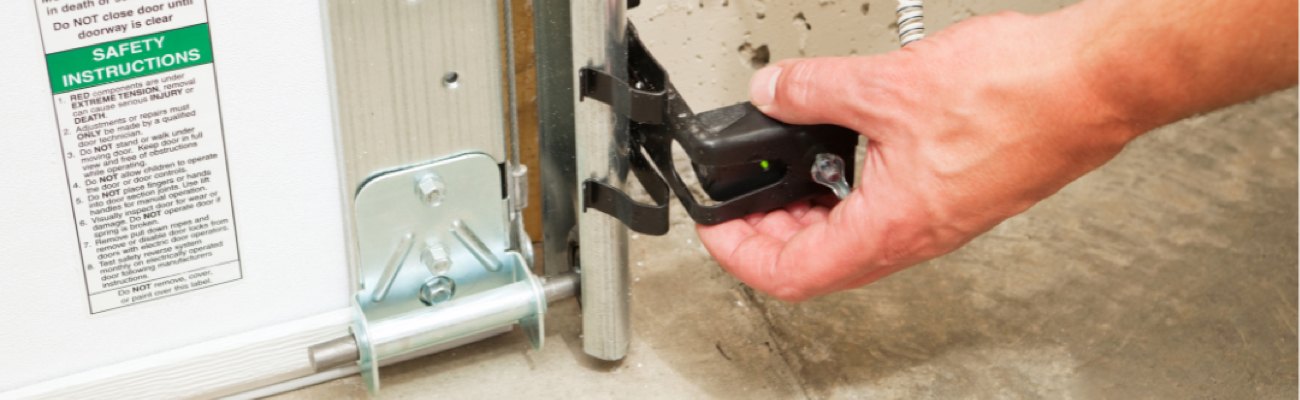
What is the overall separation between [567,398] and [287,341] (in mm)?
235

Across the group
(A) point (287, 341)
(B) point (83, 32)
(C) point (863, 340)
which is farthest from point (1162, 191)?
(B) point (83, 32)

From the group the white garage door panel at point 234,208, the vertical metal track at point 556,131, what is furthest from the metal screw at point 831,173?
the white garage door panel at point 234,208

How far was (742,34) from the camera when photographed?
1464 millimetres

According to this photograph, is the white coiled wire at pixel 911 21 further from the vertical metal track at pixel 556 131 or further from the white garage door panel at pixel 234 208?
the white garage door panel at pixel 234 208

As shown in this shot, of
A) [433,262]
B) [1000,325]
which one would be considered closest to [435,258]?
[433,262]

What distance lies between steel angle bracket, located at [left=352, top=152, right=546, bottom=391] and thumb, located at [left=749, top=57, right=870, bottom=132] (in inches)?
9.7

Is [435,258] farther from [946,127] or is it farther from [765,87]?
[946,127]

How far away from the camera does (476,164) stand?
1166 mm

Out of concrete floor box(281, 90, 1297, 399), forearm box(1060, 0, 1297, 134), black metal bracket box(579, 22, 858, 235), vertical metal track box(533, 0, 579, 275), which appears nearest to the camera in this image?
forearm box(1060, 0, 1297, 134)

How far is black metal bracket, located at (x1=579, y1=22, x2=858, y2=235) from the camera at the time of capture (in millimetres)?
1050

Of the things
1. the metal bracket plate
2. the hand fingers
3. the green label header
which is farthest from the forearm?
the green label header

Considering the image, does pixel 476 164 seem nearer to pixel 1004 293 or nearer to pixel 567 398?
pixel 567 398

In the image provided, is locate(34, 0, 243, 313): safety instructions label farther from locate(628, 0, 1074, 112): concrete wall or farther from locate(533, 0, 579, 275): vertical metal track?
locate(628, 0, 1074, 112): concrete wall

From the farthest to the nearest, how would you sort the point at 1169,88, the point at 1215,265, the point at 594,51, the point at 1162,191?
the point at 1162,191, the point at 1215,265, the point at 594,51, the point at 1169,88
